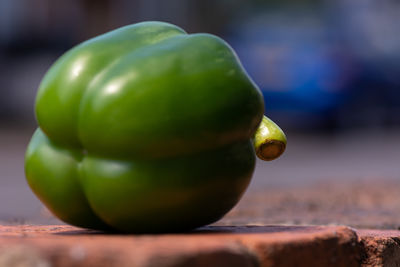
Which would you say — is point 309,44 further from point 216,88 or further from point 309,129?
point 216,88

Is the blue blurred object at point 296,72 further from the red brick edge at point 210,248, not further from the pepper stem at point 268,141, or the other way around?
the pepper stem at point 268,141

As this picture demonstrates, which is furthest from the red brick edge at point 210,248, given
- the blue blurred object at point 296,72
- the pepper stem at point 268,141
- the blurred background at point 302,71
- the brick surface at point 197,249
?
the blue blurred object at point 296,72

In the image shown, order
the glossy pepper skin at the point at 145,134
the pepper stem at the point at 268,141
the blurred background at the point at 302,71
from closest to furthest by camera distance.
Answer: the glossy pepper skin at the point at 145,134 → the pepper stem at the point at 268,141 → the blurred background at the point at 302,71

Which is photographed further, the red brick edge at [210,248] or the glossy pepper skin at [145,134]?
the glossy pepper skin at [145,134]

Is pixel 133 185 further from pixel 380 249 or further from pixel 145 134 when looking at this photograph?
pixel 380 249

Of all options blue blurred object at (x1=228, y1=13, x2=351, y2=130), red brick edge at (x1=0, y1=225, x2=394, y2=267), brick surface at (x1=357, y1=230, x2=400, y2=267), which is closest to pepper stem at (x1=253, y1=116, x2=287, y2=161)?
red brick edge at (x1=0, y1=225, x2=394, y2=267)

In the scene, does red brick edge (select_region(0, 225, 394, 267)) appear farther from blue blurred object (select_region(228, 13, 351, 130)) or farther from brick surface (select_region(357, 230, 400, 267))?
blue blurred object (select_region(228, 13, 351, 130))

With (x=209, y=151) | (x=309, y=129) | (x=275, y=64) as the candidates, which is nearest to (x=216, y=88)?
(x=209, y=151)
